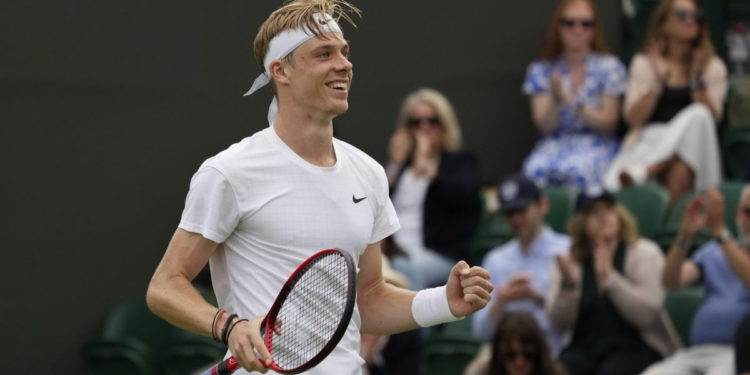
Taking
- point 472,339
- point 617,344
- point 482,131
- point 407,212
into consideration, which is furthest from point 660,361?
point 482,131

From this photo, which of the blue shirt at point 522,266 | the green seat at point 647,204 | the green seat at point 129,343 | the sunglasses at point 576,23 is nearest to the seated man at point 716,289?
→ the blue shirt at point 522,266

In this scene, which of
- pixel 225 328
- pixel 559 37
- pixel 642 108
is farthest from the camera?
pixel 559 37

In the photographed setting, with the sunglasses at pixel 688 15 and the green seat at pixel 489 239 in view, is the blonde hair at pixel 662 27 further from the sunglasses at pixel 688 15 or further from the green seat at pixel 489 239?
the green seat at pixel 489 239

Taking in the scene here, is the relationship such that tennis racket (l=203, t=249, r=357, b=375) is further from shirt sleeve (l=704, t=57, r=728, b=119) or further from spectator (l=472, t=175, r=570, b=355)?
shirt sleeve (l=704, t=57, r=728, b=119)

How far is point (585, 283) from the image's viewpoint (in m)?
6.77

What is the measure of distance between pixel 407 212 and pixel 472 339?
1.09 meters

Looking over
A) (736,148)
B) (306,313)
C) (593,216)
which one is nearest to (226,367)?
(306,313)

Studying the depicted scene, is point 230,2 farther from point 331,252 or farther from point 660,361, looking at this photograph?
point 331,252

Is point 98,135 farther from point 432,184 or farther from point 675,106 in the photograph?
point 675,106

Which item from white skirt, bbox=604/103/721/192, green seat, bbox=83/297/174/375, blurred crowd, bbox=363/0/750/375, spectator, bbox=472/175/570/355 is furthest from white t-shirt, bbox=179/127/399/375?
white skirt, bbox=604/103/721/192

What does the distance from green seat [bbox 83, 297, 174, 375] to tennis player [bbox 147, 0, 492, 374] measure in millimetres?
3561

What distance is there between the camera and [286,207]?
12.0 feet

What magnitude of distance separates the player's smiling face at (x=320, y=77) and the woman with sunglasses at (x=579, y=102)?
15.2 feet

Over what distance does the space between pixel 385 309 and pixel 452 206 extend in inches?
153
